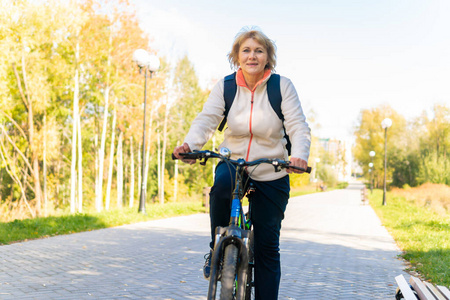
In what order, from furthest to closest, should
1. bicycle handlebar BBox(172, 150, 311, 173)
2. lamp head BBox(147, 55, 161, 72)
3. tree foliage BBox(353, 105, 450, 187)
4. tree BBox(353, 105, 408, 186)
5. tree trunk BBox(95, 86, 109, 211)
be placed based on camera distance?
tree BBox(353, 105, 408, 186)
tree foliage BBox(353, 105, 450, 187)
tree trunk BBox(95, 86, 109, 211)
lamp head BBox(147, 55, 161, 72)
bicycle handlebar BBox(172, 150, 311, 173)

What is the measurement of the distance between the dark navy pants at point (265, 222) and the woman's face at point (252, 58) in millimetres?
661

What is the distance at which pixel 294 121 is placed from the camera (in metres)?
2.87

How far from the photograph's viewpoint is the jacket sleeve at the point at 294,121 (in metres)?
2.80

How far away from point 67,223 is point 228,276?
337 inches

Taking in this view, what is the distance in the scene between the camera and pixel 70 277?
521 centimetres

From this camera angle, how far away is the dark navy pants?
2879 mm

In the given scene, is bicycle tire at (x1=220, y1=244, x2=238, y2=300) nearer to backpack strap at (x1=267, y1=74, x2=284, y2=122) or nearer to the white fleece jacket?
the white fleece jacket

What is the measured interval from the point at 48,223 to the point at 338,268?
255 inches

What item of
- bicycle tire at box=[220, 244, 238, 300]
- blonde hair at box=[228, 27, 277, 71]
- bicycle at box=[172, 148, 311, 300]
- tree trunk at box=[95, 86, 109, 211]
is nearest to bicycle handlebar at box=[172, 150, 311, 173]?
bicycle at box=[172, 148, 311, 300]

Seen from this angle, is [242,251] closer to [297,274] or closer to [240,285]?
[240,285]

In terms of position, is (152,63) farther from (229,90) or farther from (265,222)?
(265,222)

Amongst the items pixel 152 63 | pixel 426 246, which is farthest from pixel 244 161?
pixel 152 63

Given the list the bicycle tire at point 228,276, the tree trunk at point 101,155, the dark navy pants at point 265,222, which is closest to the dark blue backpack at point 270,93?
the dark navy pants at point 265,222

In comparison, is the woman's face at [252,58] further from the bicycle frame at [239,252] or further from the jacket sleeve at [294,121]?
the bicycle frame at [239,252]
